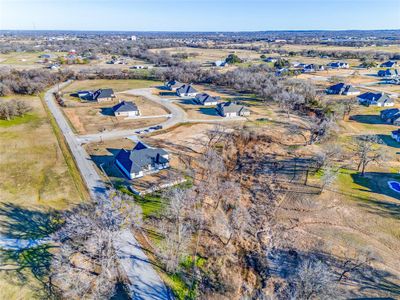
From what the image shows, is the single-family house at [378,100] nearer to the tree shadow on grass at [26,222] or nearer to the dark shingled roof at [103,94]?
the dark shingled roof at [103,94]

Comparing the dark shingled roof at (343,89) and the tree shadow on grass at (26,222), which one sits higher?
the dark shingled roof at (343,89)

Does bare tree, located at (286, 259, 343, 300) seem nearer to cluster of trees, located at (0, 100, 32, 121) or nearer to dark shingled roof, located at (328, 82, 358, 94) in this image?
cluster of trees, located at (0, 100, 32, 121)

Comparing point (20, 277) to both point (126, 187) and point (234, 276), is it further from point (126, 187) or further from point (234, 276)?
point (234, 276)

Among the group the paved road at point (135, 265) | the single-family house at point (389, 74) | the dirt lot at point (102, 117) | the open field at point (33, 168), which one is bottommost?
the paved road at point (135, 265)

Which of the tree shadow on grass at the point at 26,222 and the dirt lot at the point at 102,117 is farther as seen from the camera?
the dirt lot at the point at 102,117

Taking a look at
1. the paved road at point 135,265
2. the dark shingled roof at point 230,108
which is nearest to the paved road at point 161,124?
the dark shingled roof at point 230,108

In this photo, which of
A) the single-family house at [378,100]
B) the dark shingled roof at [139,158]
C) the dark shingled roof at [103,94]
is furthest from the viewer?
the dark shingled roof at [103,94]
